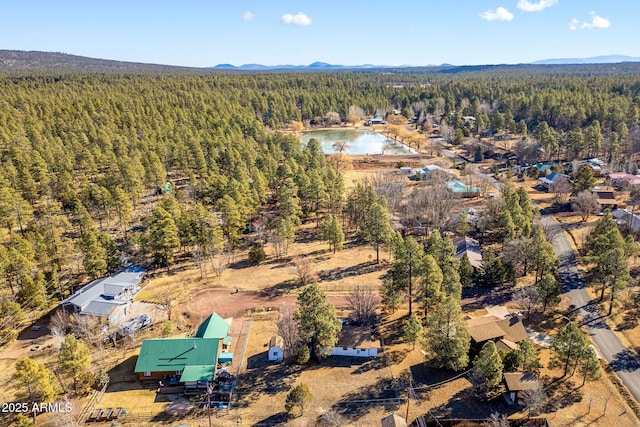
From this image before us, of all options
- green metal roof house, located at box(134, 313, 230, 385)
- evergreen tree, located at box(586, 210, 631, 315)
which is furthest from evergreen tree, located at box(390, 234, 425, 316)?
evergreen tree, located at box(586, 210, 631, 315)

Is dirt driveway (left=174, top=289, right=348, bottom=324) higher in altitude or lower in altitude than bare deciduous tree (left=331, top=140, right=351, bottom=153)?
lower

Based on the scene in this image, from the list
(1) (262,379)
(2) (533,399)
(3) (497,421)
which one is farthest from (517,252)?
(1) (262,379)

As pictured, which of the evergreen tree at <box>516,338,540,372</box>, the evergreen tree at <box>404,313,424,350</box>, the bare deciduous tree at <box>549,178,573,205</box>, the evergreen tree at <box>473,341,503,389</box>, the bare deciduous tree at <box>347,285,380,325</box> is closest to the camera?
the evergreen tree at <box>473,341,503,389</box>

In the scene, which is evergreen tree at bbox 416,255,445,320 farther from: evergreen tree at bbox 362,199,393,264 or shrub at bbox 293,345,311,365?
shrub at bbox 293,345,311,365

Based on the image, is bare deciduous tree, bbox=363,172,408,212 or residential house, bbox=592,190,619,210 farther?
bare deciduous tree, bbox=363,172,408,212

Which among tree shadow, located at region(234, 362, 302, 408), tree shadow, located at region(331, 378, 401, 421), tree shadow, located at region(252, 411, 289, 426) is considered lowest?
tree shadow, located at region(234, 362, 302, 408)

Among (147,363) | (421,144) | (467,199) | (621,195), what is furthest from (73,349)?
(421,144)

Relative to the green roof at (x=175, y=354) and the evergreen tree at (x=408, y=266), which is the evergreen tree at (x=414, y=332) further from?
the green roof at (x=175, y=354)
